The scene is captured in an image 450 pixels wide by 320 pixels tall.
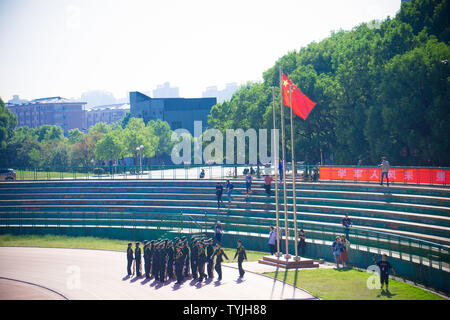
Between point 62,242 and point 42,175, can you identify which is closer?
point 62,242

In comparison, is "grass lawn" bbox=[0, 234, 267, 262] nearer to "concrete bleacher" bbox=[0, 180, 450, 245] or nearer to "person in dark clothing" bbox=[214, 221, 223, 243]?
"person in dark clothing" bbox=[214, 221, 223, 243]

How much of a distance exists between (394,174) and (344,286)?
13555mm

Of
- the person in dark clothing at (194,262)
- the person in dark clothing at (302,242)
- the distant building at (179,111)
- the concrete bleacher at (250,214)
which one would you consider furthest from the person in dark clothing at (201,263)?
the distant building at (179,111)

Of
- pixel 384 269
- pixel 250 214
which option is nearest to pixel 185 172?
pixel 250 214

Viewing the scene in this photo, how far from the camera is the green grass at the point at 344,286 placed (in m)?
18.6

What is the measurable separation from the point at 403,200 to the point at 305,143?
19549 mm

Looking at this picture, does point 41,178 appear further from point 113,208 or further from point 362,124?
point 362,124

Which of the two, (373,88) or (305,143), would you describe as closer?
(373,88)

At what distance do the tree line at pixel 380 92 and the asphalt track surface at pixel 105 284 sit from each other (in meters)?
19.0

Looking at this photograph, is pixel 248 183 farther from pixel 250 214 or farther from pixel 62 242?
pixel 62 242

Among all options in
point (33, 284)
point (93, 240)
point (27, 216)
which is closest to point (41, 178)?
point (27, 216)

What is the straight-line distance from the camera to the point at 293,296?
19016 millimetres

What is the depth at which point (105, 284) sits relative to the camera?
22.4 m

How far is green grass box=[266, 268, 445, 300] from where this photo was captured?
732 inches
